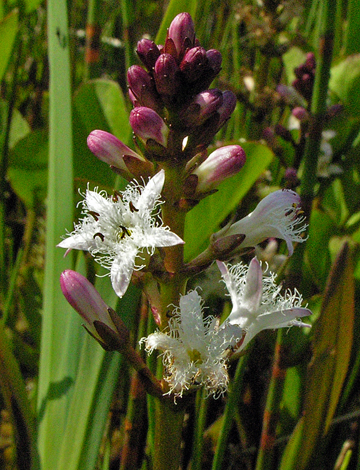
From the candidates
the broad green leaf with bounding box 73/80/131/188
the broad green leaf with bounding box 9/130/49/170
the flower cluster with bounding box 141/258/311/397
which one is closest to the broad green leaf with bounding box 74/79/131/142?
the broad green leaf with bounding box 73/80/131/188

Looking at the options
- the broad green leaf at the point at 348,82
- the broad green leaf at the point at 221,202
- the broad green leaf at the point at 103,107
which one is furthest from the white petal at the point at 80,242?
the broad green leaf at the point at 348,82

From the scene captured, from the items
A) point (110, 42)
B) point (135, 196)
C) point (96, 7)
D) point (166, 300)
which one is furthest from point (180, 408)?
point (110, 42)

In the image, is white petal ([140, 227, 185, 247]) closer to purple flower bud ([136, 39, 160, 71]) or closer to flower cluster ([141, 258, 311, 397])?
flower cluster ([141, 258, 311, 397])

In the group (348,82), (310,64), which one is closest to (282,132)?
(310,64)

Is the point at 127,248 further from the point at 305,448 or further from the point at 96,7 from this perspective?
the point at 96,7

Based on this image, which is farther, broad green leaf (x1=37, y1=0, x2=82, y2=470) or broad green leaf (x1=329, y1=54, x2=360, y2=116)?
broad green leaf (x1=329, y1=54, x2=360, y2=116)
